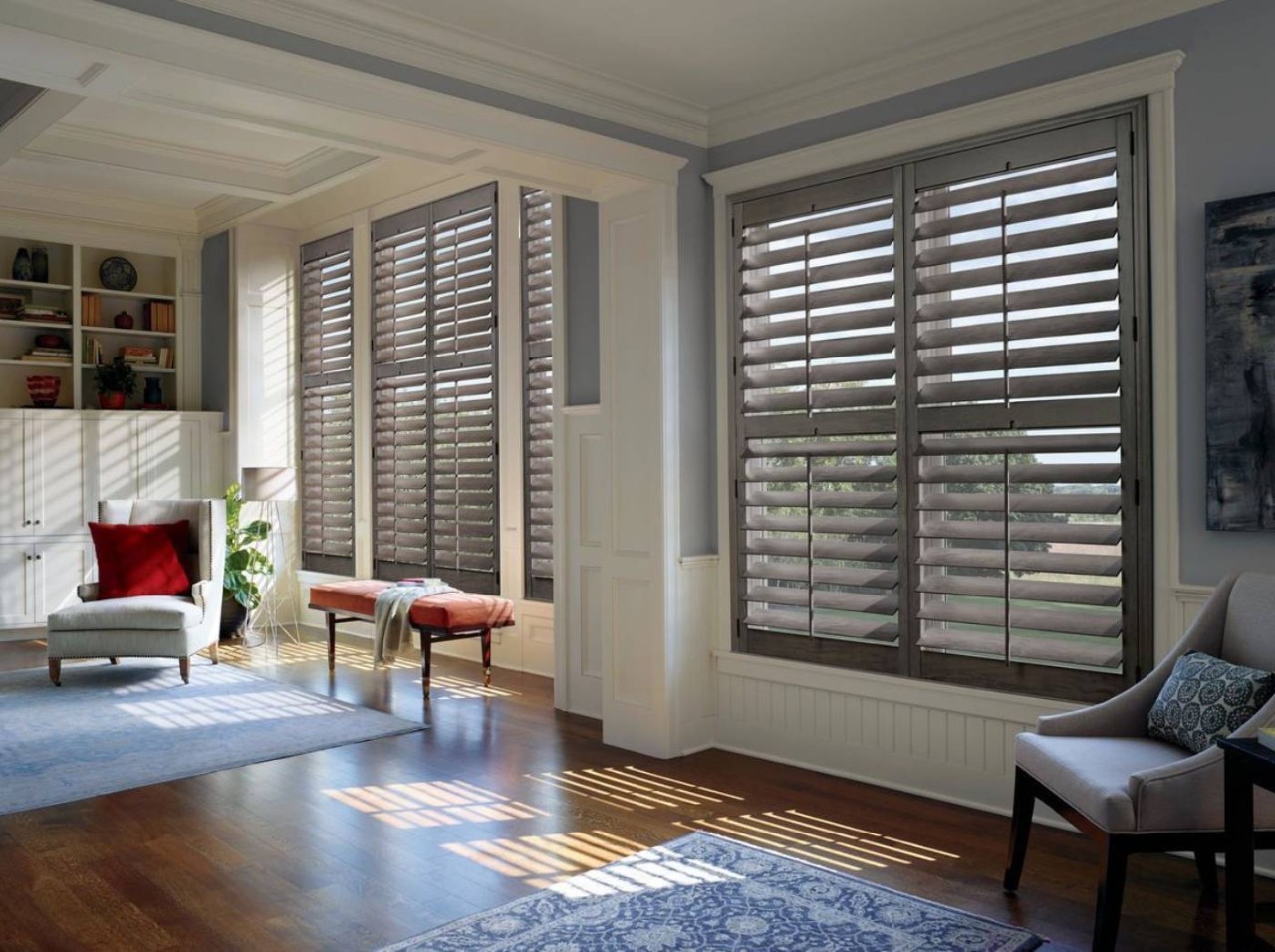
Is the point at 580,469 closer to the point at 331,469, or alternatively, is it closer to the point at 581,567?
the point at 581,567

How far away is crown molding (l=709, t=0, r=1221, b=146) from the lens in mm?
3557

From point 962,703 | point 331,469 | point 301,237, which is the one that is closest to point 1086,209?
point 962,703

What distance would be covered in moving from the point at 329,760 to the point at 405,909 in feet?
5.53

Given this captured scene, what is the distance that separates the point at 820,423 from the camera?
438 centimetres

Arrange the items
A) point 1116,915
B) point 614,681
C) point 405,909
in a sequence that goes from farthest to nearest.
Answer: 1. point 614,681
2. point 405,909
3. point 1116,915

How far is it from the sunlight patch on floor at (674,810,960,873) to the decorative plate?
274 inches

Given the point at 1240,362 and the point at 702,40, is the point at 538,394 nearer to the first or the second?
the point at 702,40

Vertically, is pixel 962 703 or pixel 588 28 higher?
pixel 588 28

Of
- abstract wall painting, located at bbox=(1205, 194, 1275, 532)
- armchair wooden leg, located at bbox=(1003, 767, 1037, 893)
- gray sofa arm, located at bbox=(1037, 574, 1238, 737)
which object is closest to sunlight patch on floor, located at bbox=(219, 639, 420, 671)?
armchair wooden leg, located at bbox=(1003, 767, 1037, 893)

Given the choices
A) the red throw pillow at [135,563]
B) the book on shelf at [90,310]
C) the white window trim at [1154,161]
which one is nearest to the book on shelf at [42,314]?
the book on shelf at [90,310]

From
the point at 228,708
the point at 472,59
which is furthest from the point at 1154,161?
the point at 228,708

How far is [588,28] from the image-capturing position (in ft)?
12.6

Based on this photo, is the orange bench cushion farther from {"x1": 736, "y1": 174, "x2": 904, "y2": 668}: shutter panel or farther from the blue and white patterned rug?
the blue and white patterned rug

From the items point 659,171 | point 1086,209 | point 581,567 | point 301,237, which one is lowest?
point 581,567
